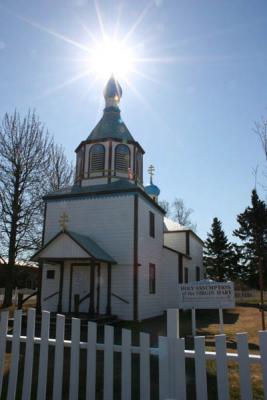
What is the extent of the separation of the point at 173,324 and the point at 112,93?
21.7 metres

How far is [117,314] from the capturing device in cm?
1717

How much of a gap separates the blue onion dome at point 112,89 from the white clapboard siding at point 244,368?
72.7 ft

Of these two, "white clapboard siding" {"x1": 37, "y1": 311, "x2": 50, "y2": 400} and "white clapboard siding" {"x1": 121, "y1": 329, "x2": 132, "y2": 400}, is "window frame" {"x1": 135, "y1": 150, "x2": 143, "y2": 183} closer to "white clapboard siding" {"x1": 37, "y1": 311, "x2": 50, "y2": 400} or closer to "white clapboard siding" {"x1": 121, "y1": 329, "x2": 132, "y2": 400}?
"white clapboard siding" {"x1": 37, "y1": 311, "x2": 50, "y2": 400}

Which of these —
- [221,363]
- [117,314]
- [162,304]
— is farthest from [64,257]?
[221,363]

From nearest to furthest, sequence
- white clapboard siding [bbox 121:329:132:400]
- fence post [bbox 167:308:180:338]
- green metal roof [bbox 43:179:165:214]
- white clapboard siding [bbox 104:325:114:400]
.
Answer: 1. fence post [bbox 167:308:180:338]
2. white clapboard siding [bbox 121:329:132:400]
3. white clapboard siding [bbox 104:325:114:400]
4. green metal roof [bbox 43:179:165:214]

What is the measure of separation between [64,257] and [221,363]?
43.8ft

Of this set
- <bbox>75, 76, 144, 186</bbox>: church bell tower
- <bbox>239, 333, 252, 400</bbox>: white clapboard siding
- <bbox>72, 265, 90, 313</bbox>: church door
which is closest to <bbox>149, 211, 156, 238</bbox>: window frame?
<bbox>75, 76, 144, 186</bbox>: church bell tower

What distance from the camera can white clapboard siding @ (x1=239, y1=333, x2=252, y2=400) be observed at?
11.1 ft

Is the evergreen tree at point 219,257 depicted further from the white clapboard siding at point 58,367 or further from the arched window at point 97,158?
the white clapboard siding at point 58,367

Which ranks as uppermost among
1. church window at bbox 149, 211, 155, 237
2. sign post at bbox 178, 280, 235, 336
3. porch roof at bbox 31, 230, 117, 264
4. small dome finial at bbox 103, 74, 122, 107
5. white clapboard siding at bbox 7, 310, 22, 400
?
small dome finial at bbox 103, 74, 122, 107

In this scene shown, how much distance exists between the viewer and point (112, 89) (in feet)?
77.5

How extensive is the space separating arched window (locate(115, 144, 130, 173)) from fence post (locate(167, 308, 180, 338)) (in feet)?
55.1

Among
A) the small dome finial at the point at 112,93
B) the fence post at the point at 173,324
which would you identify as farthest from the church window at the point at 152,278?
the fence post at the point at 173,324

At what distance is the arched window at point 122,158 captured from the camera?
2042cm
